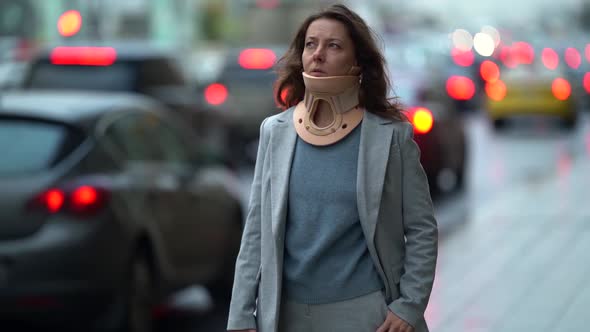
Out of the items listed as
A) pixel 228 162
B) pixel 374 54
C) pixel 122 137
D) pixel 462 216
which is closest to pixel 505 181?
pixel 462 216

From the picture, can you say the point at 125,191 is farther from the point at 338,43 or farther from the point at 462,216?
the point at 462,216

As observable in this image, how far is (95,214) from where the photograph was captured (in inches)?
303

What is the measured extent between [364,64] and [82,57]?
12.5m

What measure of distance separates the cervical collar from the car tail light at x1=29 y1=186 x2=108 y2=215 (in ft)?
12.3

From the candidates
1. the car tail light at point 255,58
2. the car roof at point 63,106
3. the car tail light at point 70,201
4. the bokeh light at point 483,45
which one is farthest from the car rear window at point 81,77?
the bokeh light at point 483,45

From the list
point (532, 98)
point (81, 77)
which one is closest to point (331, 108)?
point (81, 77)

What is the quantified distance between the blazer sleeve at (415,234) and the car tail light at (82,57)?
1262 centimetres

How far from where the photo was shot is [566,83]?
2780cm

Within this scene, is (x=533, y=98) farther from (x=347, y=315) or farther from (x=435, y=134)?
(x=347, y=315)

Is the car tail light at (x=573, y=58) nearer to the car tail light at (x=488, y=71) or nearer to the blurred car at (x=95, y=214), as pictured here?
the car tail light at (x=488, y=71)

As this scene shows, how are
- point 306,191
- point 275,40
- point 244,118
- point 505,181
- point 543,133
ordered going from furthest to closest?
point 275,40 → point 543,133 → point 244,118 → point 505,181 → point 306,191

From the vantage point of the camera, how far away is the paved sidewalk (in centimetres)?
848

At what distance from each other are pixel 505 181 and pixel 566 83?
10.6 m

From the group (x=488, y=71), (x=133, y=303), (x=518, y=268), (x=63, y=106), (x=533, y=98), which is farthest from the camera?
(x=488, y=71)
